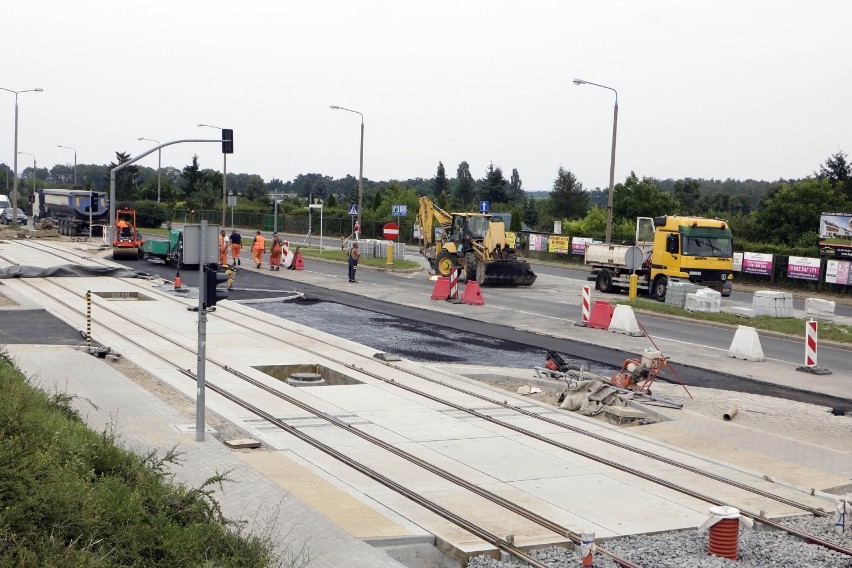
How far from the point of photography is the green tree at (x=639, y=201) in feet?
218

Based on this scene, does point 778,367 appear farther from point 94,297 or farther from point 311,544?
point 94,297

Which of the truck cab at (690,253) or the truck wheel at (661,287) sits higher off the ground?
the truck cab at (690,253)

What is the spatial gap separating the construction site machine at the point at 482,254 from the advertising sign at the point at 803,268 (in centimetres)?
1160

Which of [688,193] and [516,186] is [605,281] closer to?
[688,193]

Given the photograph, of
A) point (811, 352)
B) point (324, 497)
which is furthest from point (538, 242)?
point (324, 497)

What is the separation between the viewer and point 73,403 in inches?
541

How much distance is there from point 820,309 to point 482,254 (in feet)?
48.6

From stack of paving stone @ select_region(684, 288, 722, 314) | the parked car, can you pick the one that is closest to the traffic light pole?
stack of paving stone @ select_region(684, 288, 722, 314)

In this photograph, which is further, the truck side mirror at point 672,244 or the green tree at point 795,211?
the green tree at point 795,211

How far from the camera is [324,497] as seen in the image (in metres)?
10.2

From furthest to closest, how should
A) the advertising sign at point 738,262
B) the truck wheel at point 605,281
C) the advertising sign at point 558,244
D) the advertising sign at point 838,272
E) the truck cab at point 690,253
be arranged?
the advertising sign at point 558,244 → the advertising sign at point 738,262 → the advertising sign at point 838,272 → the truck wheel at point 605,281 → the truck cab at point 690,253

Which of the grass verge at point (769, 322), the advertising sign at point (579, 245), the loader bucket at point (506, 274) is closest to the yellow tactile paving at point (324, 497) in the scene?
the grass verge at point (769, 322)

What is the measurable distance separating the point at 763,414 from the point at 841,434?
1.48m

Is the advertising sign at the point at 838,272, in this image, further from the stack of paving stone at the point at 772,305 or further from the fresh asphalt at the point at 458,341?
the fresh asphalt at the point at 458,341
